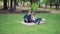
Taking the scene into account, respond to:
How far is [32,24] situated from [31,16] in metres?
0.63

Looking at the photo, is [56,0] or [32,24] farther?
[56,0]

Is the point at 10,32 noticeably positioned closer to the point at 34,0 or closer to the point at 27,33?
the point at 27,33

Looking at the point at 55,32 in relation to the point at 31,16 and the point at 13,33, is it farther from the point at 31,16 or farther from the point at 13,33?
the point at 31,16

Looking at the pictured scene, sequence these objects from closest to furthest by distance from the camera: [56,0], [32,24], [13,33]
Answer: [13,33]
[32,24]
[56,0]

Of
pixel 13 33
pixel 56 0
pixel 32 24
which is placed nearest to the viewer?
pixel 13 33

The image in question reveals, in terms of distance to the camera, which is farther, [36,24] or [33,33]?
[36,24]

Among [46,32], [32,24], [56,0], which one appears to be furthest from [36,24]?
[56,0]

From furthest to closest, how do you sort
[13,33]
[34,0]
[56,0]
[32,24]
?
[34,0]
[56,0]
[32,24]
[13,33]

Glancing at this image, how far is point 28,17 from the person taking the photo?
1101 centimetres

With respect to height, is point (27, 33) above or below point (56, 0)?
below

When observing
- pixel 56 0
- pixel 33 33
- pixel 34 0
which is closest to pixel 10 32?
pixel 33 33

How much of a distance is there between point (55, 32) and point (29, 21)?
2.82m

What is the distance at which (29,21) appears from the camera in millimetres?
11195

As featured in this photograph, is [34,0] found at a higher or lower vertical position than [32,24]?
higher
